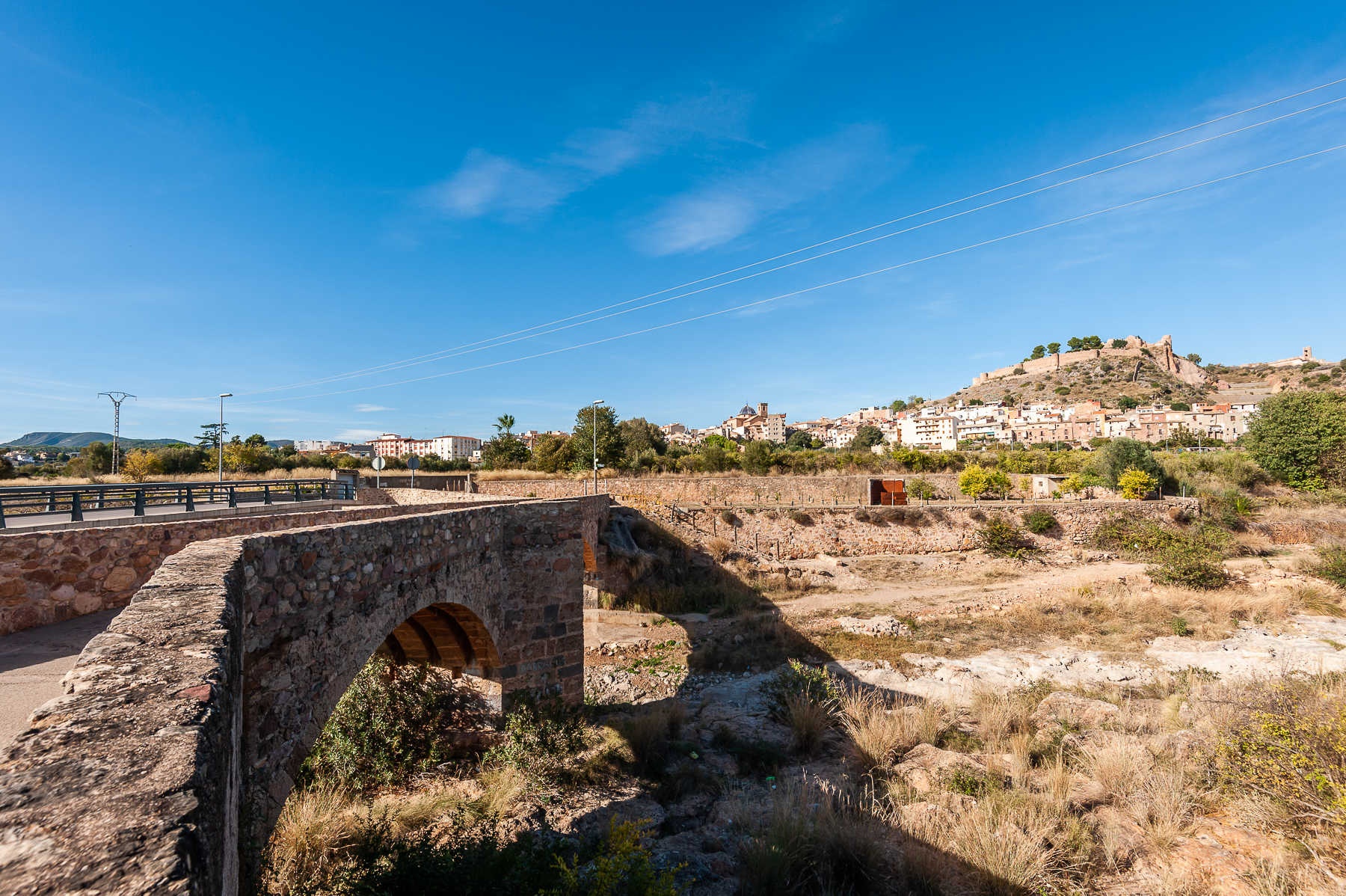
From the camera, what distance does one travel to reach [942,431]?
106125 mm

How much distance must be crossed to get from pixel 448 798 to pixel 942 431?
4398 inches

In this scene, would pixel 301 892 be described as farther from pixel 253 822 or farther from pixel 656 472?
pixel 656 472

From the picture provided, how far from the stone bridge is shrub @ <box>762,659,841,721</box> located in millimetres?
3882

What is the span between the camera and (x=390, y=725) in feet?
26.3

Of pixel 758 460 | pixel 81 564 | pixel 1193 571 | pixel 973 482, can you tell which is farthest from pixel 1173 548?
pixel 81 564

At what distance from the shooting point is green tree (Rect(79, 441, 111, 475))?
117ft

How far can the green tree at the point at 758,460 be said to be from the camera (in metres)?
37.4

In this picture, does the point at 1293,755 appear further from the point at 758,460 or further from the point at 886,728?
the point at 758,460

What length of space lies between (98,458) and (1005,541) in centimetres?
5288

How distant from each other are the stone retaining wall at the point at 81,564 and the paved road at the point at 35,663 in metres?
0.17

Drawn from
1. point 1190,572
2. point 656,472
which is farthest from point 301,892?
point 656,472

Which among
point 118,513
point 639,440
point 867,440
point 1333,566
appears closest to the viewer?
point 118,513

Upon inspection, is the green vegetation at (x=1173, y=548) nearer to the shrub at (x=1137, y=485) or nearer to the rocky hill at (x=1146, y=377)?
the shrub at (x=1137, y=485)

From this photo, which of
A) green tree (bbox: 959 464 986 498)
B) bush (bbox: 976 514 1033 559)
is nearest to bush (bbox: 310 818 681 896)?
bush (bbox: 976 514 1033 559)
